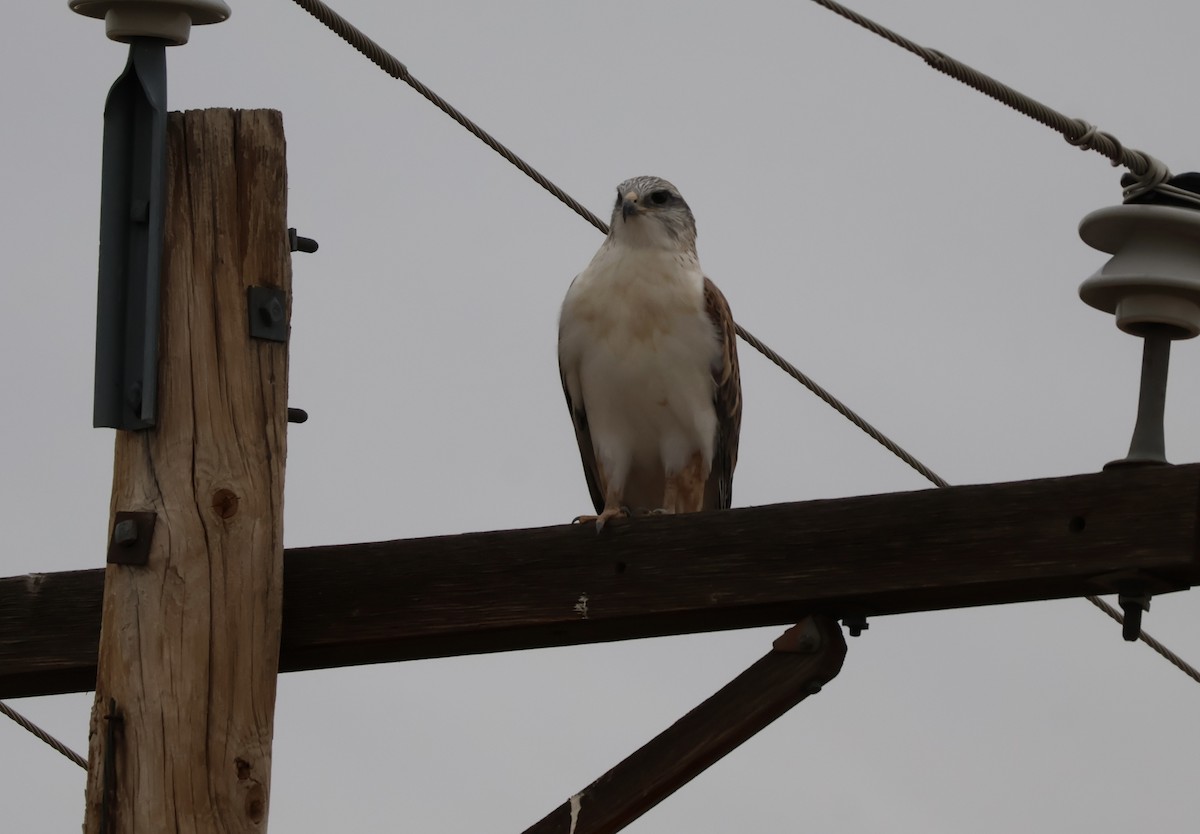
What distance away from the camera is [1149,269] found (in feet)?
13.4

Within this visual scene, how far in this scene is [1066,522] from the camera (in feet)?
12.7

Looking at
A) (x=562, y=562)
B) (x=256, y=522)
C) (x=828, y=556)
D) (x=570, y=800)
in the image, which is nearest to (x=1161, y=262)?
(x=828, y=556)

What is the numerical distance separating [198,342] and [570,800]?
1.30 m

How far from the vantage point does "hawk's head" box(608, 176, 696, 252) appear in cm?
629

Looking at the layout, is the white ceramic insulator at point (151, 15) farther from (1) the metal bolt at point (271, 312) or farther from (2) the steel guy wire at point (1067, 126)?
(2) the steel guy wire at point (1067, 126)

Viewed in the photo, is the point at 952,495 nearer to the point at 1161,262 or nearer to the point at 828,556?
the point at 828,556

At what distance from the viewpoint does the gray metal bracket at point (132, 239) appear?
426 cm

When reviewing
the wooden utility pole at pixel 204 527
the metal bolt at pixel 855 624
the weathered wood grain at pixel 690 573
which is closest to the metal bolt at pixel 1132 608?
the weathered wood grain at pixel 690 573

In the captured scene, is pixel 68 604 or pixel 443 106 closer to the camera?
pixel 68 604

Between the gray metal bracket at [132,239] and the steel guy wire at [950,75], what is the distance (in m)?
1.09

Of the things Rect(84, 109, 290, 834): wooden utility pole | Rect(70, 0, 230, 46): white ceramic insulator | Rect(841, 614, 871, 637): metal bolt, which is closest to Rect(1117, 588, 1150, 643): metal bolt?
Rect(841, 614, 871, 637): metal bolt

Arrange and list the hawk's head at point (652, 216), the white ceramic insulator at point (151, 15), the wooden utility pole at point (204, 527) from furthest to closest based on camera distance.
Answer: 1. the hawk's head at point (652, 216)
2. the white ceramic insulator at point (151, 15)
3. the wooden utility pole at point (204, 527)

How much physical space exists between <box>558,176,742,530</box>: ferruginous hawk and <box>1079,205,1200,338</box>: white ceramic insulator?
2.12 metres

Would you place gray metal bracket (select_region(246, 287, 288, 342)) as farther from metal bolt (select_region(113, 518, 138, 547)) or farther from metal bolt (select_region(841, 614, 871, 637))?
metal bolt (select_region(841, 614, 871, 637))
